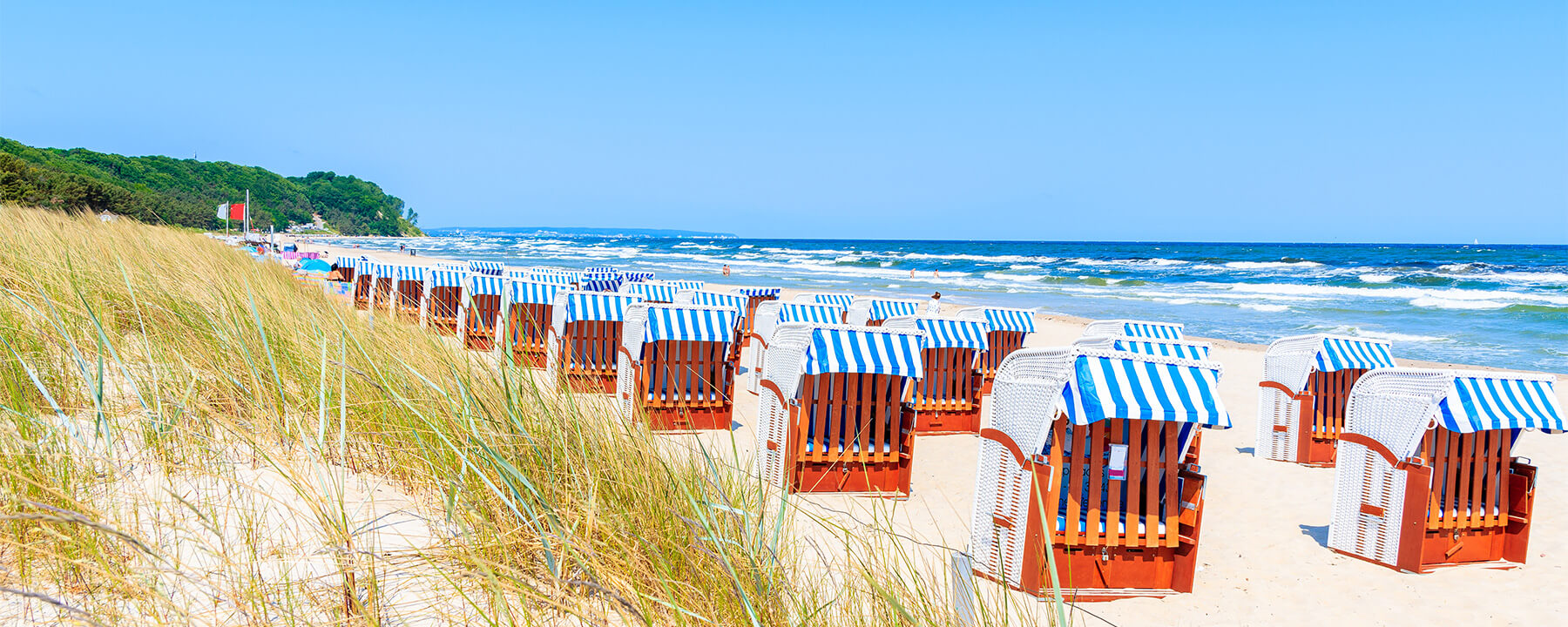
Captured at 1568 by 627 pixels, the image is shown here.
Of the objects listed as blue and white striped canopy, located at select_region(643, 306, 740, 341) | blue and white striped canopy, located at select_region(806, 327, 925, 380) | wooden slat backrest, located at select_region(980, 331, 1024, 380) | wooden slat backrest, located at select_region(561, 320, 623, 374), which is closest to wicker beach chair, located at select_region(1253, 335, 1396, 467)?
wooden slat backrest, located at select_region(980, 331, 1024, 380)

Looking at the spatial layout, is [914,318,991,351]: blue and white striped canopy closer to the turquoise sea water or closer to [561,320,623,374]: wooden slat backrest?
[561,320,623,374]: wooden slat backrest

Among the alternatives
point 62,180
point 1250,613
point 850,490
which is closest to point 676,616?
point 1250,613

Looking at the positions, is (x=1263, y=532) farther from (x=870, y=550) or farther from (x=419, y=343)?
(x=419, y=343)

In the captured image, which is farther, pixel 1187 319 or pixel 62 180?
pixel 62 180

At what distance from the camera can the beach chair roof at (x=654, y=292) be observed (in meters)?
10.8

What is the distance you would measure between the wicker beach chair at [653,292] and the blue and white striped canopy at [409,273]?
395cm

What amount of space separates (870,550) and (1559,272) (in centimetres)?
5348

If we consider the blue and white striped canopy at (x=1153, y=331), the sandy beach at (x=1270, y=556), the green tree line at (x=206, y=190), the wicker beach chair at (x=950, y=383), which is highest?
the green tree line at (x=206, y=190)

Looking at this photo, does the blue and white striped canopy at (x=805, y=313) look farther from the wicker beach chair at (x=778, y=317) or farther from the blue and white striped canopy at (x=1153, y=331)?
the blue and white striped canopy at (x=1153, y=331)

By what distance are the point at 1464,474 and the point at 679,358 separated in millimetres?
4915

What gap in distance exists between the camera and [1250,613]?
3990 millimetres

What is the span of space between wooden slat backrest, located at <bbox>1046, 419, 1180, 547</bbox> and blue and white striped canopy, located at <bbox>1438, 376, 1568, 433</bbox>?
1496 millimetres

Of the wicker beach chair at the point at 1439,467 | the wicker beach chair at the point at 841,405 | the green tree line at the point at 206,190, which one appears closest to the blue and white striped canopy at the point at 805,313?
the wicker beach chair at the point at 841,405

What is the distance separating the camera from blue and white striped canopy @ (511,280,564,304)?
9.89 meters
